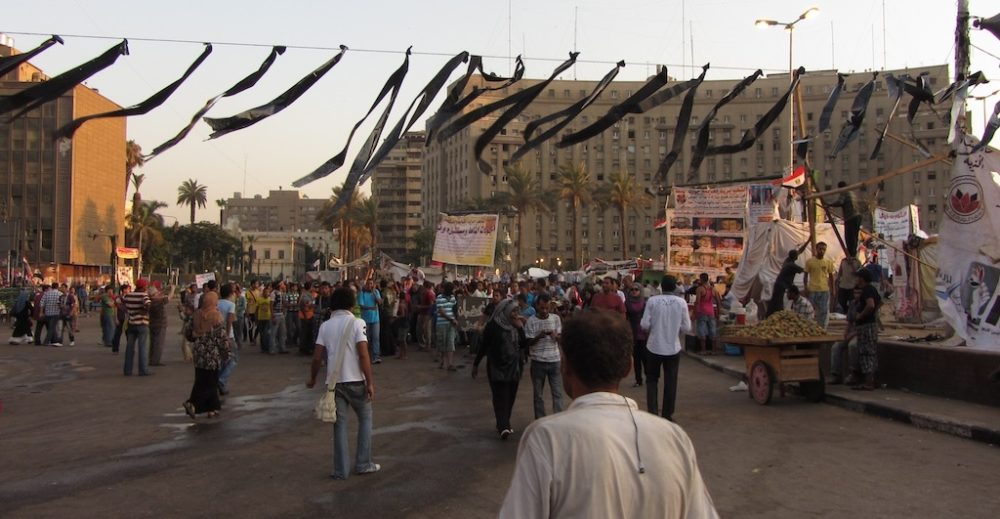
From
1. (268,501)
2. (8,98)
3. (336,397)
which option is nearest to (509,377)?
(336,397)

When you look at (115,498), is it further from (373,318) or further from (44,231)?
(44,231)

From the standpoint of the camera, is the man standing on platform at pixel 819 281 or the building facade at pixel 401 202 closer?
the man standing on platform at pixel 819 281

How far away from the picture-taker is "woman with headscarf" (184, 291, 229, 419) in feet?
33.0

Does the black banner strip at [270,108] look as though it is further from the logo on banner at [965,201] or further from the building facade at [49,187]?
the building facade at [49,187]

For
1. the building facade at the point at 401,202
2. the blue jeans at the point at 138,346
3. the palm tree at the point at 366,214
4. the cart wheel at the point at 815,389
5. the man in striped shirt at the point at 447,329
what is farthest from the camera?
the building facade at the point at 401,202

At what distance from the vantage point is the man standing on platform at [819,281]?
13523 mm

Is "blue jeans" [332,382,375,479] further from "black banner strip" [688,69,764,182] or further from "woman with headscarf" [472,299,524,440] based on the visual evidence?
"black banner strip" [688,69,764,182]

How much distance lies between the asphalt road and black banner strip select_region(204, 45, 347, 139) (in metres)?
3.07

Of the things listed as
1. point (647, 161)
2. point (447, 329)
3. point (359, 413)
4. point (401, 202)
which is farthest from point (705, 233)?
point (401, 202)

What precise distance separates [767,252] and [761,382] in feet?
26.0

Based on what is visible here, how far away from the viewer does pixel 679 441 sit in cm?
232

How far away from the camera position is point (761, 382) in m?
10.8

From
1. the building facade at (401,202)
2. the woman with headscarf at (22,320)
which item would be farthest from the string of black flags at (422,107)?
the building facade at (401,202)

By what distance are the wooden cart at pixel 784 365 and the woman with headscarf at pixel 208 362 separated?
674cm
